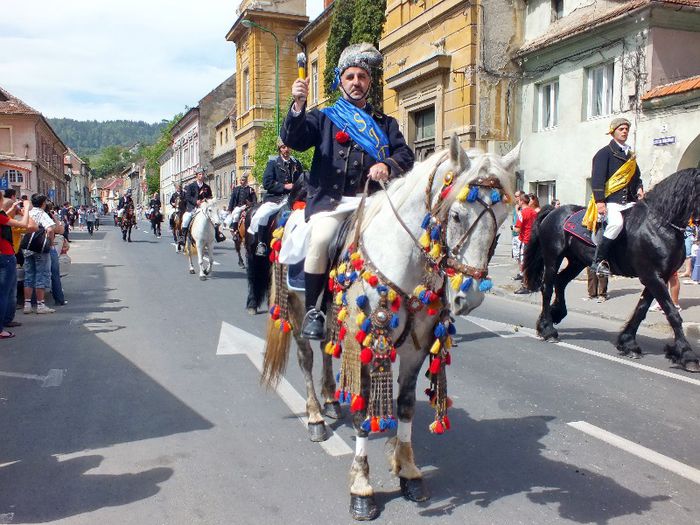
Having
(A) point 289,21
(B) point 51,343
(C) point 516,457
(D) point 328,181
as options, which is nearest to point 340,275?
(D) point 328,181

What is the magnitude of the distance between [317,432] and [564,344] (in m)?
4.55

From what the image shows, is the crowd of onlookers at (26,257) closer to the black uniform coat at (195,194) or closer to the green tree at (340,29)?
the black uniform coat at (195,194)

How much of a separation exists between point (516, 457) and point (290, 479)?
5.34ft

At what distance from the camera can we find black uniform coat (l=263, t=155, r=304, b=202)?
805 centimetres

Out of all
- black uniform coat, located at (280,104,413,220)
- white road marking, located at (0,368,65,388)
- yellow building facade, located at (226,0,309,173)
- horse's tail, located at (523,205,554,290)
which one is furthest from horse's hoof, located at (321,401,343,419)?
yellow building facade, located at (226,0,309,173)

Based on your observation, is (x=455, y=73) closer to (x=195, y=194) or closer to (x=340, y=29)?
(x=195, y=194)

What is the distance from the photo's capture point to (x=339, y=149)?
4.15 metres

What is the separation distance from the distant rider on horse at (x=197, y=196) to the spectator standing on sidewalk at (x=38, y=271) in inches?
203

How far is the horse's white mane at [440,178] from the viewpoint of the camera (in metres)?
3.24

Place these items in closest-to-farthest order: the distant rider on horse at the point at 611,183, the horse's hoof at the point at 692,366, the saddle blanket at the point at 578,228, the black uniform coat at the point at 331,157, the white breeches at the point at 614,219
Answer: the black uniform coat at the point at 331,157
the horse's hoof at the point at 692,366
the white breeches at the point at 614,219
the distant rider on horse at the point at 611,183
the saddle blanket at the point at 578,228

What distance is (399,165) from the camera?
4.15 m

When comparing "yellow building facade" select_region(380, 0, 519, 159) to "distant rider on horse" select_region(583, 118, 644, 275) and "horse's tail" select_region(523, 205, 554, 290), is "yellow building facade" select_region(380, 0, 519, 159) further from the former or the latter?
"distant rider on horse" select_region(583, 118, 644, 275)

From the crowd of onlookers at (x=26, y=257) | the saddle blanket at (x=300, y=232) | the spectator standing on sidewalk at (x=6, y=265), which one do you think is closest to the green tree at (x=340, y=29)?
the crowd of onlookers at (x=26, y=257)

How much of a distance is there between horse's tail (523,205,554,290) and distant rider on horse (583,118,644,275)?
1.22 metres
